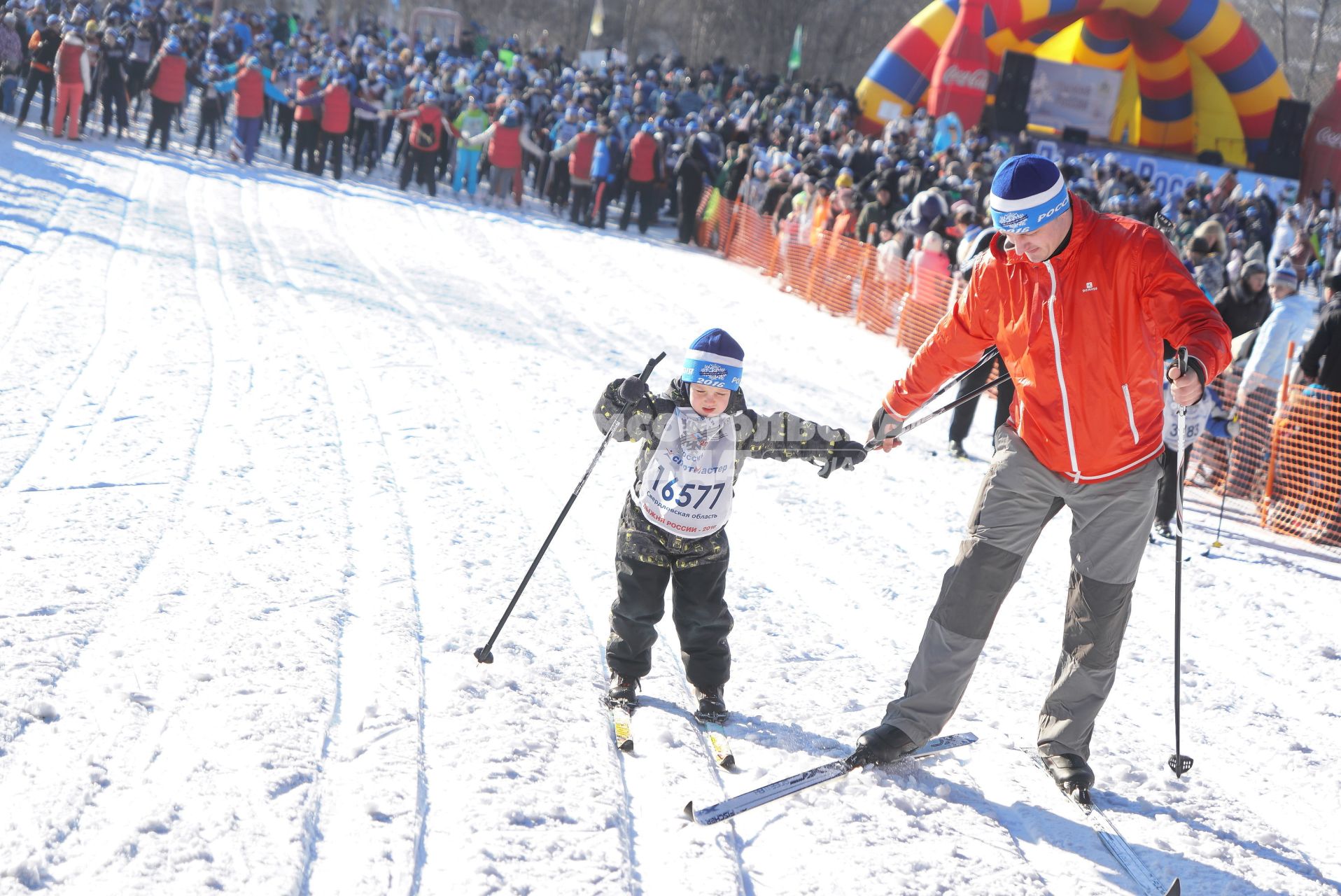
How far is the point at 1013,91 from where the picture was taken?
28.4 meters

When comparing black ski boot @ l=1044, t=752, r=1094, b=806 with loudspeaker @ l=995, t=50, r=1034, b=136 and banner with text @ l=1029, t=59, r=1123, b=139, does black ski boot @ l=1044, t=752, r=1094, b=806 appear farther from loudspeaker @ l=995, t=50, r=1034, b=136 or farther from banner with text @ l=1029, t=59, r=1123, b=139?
banner with text @ l=1029, t=59, r=1123, b=139

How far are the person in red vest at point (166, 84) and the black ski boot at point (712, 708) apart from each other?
697 inches

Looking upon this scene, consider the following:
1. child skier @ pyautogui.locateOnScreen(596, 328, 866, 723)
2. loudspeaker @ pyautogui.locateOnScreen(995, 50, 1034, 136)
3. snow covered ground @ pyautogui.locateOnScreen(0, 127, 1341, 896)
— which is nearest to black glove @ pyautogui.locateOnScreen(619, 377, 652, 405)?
child skier @ pyautogui.locateOnScreen(596, 328, 866, 723)

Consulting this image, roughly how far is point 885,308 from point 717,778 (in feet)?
32.3

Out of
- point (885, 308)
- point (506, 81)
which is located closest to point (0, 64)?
point (506, 81)

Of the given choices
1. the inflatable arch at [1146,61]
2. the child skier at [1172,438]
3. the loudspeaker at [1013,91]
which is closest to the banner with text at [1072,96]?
the inflatable arch at [1146,61]

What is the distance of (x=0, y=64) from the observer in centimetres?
1856

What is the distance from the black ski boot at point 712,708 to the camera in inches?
167

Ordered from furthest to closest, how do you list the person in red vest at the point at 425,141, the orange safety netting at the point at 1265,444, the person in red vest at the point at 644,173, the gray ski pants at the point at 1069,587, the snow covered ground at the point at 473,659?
the person in red vest at the point at 425,141 → the person in red vest at the point at 644,173 → the orange safety netting at the point at 1265,444 → the gray ski pants at the point at 1069,587 → the snow covered ground at the point at 473,659

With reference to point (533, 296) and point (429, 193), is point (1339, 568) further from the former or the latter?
point (429, 193)

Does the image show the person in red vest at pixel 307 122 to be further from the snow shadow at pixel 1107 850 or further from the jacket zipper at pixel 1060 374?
the snow shadow at pixel 1107 850

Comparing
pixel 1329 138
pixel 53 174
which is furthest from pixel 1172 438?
pixel 1329 138

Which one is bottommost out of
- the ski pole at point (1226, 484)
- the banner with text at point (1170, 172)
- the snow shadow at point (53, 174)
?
the ski pole at point (1226, 484)

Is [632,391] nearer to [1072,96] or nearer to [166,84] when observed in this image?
[166,84]
